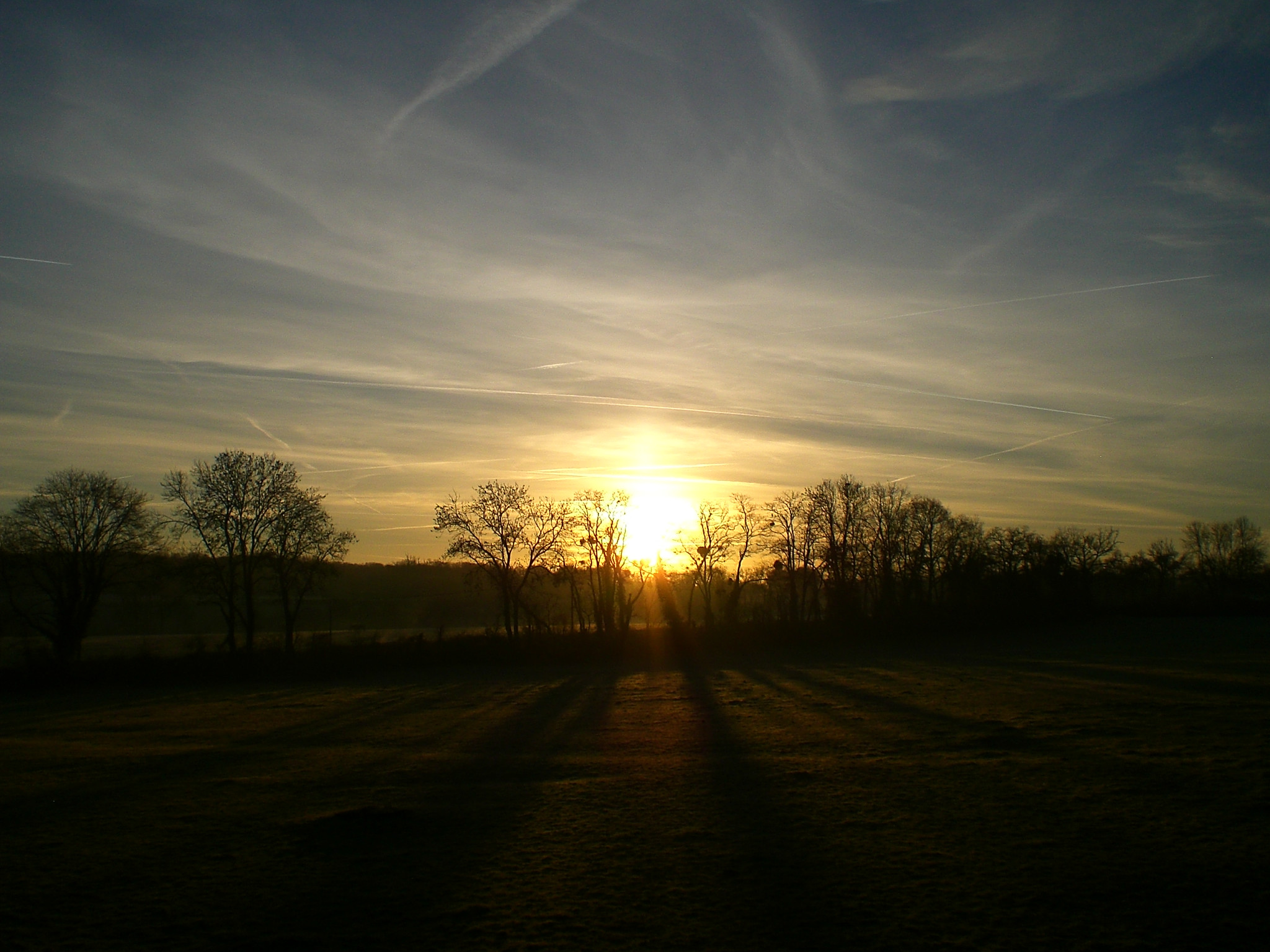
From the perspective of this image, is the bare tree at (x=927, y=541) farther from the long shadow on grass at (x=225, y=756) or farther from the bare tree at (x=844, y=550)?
the long shadow on grass at (x=225, y=756)

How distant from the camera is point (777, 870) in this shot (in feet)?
25.9

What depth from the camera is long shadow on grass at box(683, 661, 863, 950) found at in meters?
6.43

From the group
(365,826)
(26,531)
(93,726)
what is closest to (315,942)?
(365,826)

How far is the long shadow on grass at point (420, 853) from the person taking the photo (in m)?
6.77

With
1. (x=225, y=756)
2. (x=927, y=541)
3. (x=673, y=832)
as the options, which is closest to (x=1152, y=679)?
(x=673, y=832)

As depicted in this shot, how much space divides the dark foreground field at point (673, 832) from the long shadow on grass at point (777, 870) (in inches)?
1.5

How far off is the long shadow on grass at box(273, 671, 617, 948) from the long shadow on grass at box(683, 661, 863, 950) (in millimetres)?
2383

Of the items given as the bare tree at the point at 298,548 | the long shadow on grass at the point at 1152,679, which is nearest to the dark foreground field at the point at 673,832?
the long shadow on grass at the point at 1152,679

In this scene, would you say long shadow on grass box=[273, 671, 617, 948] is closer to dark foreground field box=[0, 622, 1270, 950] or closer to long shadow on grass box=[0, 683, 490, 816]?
dark foreground field box=[0, 622, 1270, 950]

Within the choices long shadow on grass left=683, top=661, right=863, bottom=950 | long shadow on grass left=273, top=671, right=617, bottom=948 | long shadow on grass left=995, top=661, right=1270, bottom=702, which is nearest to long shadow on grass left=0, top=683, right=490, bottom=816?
long shadow on grass left=273, top=671, right=617, bottom=948

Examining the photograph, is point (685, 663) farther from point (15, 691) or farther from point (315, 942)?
point (315, 942)

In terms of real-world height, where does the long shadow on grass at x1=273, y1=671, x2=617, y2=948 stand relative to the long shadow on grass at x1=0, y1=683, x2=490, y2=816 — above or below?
above

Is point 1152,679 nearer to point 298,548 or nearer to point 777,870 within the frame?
point 777,870

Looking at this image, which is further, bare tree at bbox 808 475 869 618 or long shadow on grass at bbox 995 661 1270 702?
bare tree at bbox 808 475 869 618
